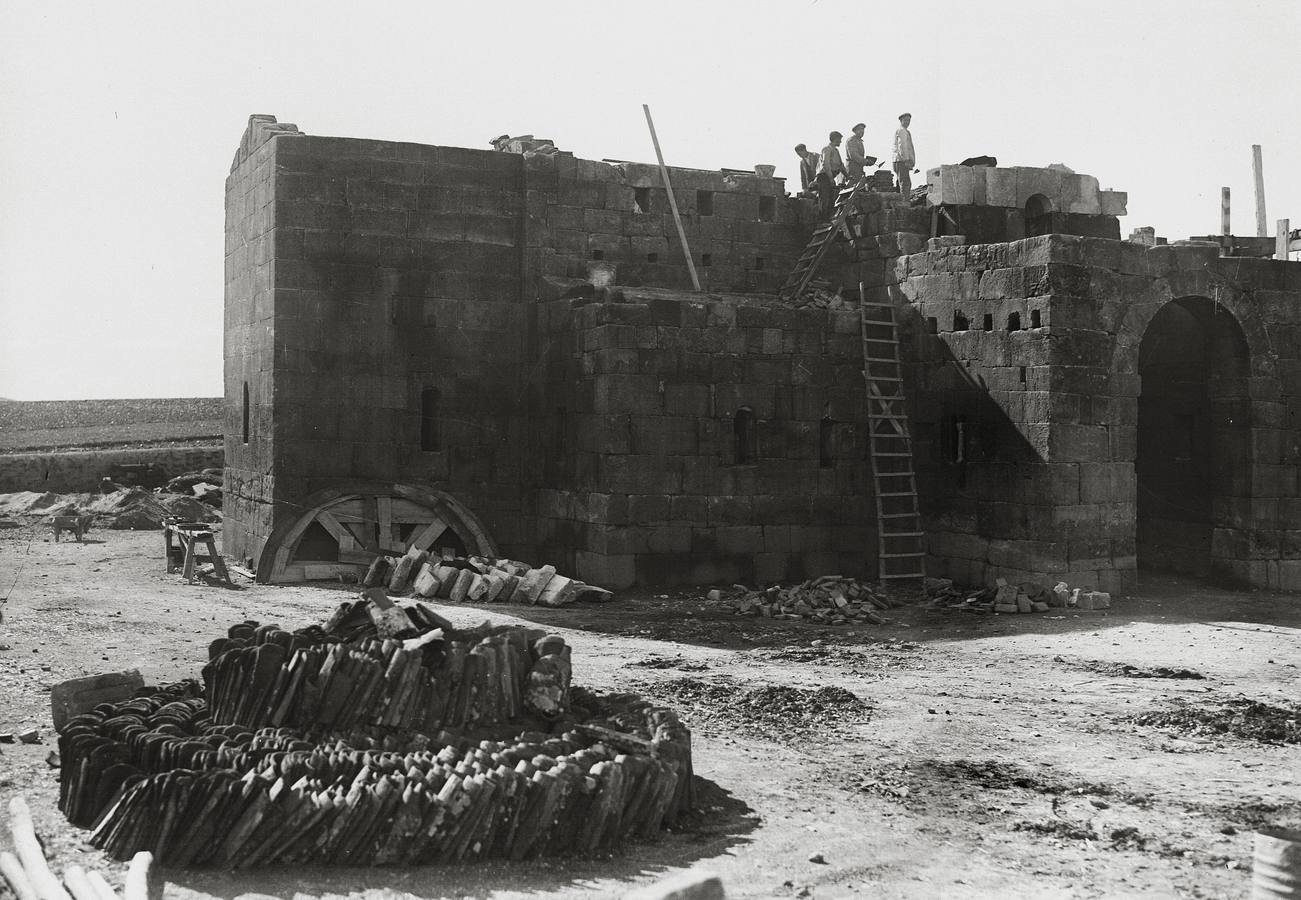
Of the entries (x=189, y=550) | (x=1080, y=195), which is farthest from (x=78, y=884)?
(x=1080, y=195)

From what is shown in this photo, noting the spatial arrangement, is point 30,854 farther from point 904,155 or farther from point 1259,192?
point 1259,192

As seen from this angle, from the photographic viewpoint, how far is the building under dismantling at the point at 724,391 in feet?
49.5

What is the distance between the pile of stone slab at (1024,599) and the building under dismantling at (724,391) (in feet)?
1.02

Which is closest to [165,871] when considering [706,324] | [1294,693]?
[1294,693]

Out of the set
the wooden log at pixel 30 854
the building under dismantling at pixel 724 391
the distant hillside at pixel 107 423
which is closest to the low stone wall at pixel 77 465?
the distant hillside at pixel 107 423

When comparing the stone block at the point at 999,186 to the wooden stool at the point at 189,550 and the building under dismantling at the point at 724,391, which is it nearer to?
the building under dismantling at the point at 724,391

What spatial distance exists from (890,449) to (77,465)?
19873 millimetres

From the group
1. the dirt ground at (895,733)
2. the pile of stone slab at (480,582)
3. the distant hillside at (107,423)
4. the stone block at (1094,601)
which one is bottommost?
the dirt ground at (895,733)

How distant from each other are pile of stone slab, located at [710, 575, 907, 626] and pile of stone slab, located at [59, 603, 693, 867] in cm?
625

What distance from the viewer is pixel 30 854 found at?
5707 mm

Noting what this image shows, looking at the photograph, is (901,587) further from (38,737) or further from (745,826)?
(38,737)

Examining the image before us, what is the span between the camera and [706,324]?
52.2 feet

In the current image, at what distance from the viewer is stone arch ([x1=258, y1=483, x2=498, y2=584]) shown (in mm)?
15836

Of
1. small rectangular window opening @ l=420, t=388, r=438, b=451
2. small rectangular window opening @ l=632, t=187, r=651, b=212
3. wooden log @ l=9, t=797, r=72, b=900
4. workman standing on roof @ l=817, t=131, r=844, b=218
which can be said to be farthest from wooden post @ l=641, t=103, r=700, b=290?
wooden log @ l=9, t=797, r=72, b=900
